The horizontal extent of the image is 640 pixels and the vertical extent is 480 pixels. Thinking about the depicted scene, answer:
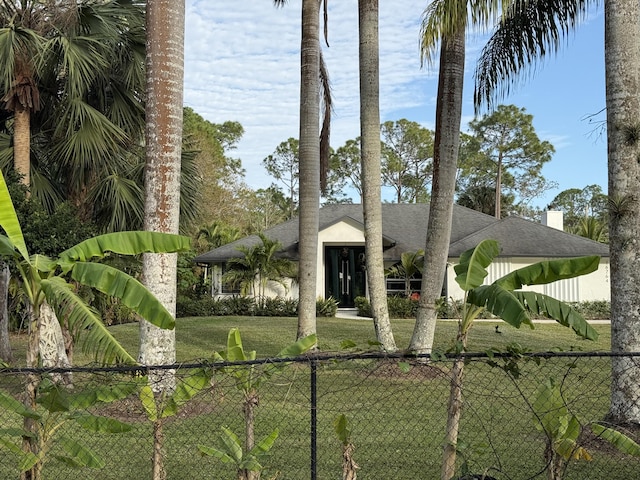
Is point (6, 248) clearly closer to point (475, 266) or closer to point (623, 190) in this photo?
→ point (475, 266)

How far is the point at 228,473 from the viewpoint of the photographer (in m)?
6.95

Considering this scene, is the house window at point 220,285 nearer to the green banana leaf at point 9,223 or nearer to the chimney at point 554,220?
the chimney at point 554,220

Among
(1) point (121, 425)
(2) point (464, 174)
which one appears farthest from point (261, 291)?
(2) point (464, 174)

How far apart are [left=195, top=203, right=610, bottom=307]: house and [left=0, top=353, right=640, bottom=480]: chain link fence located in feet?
52.2

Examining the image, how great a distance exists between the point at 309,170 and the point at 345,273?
16.9 meters

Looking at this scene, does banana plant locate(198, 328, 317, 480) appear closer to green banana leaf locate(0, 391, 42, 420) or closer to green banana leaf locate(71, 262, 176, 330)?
green banana leaf locate(71, 262, 176, 330)

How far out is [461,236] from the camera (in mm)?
A: 30297

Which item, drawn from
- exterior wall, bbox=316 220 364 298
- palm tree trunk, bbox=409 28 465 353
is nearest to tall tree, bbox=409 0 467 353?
palm tree trunk, bbox=409 28 465 353

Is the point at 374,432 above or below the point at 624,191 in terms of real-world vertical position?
below

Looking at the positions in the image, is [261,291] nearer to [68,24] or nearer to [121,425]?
[68,24]

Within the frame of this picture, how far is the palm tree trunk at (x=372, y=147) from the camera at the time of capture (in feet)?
46.8

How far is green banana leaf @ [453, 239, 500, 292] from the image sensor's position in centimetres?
572

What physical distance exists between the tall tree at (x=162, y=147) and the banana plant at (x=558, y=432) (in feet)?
17.3

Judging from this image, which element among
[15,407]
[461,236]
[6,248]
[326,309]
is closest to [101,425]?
[15,407]
